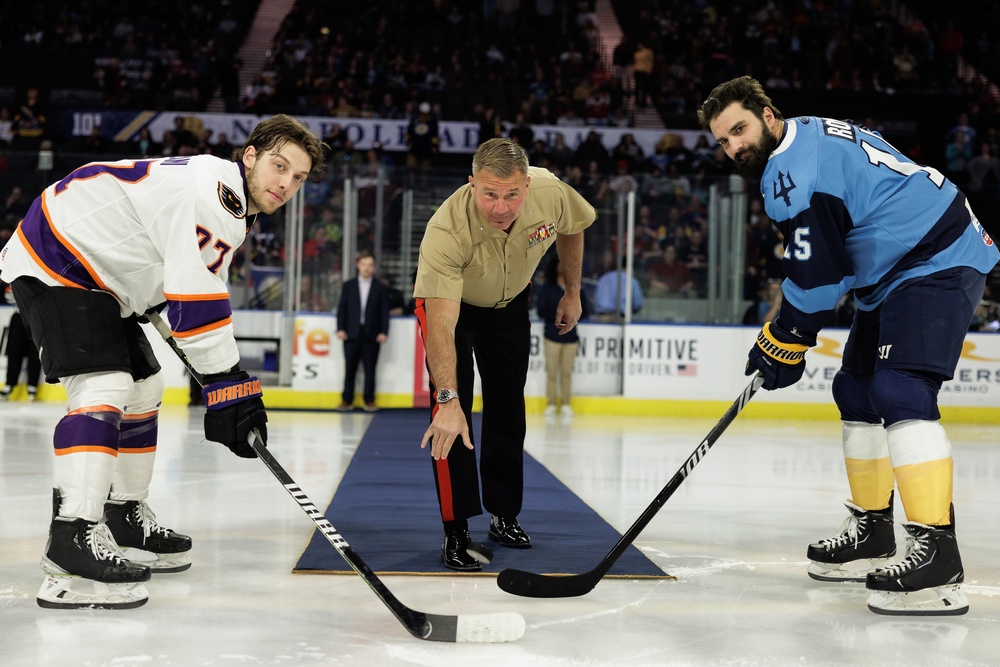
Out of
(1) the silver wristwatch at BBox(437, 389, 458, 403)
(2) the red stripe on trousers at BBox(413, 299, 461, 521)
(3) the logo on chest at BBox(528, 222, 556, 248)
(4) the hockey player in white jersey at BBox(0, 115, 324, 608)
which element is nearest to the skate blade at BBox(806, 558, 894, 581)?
(2) the red stripe on trousers at BBox(413, 299, 461, 521)

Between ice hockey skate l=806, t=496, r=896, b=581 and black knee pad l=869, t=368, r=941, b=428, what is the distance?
0.54 metres

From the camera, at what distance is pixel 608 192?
31.2 feet

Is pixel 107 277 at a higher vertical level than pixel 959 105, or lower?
lower

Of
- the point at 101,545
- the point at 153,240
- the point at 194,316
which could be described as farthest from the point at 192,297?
the point at 101,545

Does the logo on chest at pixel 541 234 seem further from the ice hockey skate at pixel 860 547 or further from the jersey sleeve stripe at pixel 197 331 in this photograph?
the ice hockey skate at pixel 860 547

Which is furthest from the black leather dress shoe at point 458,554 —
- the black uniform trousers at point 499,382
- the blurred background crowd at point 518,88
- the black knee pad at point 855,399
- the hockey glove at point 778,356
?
the blurred background crowd at point 518,88

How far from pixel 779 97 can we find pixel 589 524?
40.9 ft

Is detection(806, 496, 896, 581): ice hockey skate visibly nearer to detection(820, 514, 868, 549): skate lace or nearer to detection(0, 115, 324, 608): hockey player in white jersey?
detection(820, 514, 868, 549): skate lace

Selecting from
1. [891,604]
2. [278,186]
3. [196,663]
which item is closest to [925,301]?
[891,604]

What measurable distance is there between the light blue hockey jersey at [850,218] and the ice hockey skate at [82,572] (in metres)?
1.90

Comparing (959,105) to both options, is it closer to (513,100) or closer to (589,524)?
(513,100)

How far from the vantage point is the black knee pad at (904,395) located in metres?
2.76

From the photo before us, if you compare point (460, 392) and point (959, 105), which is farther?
point (959, 105)

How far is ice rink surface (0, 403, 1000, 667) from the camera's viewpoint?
2.34m
